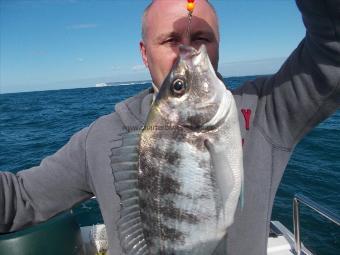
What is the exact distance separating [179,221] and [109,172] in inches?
29.3

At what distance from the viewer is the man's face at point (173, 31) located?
220 centimetres

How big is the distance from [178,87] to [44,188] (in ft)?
4.33

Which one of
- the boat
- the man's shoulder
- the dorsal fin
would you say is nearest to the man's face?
the man's shoulder

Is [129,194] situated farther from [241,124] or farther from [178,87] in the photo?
[241,124]

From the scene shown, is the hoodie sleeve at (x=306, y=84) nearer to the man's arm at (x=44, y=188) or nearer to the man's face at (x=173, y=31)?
the man's face at (x=173, y=31)

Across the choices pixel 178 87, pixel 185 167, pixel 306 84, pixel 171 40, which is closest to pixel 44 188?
pixel 185 167

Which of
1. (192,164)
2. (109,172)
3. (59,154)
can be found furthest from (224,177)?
(59,154)

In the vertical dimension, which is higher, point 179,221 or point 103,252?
point 179,221

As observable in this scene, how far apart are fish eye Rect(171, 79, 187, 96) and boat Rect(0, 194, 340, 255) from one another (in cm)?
264

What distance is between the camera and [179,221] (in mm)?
1949

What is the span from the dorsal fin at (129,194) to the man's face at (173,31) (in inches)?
24.5

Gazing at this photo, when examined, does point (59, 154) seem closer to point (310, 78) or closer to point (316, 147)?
point (310, 78)

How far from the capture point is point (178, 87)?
1963mm

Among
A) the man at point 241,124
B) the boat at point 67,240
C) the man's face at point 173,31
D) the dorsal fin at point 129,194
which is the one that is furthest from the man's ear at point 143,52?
the boat at point 67,240
